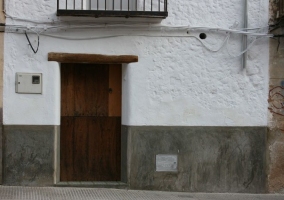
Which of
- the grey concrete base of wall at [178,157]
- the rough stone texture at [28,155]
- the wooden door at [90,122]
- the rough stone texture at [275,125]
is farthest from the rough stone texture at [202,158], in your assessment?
the rough stone texture at [28,155]

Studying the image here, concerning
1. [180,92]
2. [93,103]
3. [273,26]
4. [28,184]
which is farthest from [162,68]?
[28,184]

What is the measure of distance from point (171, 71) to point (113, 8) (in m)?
1.61

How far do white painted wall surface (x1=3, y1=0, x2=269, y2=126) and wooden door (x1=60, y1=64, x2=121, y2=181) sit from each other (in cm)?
32

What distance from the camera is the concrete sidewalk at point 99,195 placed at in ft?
29.1

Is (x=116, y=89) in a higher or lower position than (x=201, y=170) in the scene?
higher

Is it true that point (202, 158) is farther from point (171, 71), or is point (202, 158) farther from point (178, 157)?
point (171, 71)

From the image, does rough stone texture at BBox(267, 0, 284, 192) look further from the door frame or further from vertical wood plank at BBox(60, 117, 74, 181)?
vertical wood plank at BBox(60, 117, 74, 181)

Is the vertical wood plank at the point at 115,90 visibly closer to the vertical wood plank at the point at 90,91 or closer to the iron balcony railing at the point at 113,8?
the vertical wood plank at the point at 90,91

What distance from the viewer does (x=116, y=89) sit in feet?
32.7

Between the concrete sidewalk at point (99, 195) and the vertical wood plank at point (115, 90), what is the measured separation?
1528 mm

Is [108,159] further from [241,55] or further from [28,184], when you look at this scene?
[241,55]

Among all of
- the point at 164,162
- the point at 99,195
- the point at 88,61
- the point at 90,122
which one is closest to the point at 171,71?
the point at 88,61

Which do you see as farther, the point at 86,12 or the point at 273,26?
the point at 273,26

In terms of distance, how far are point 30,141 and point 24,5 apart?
8.12 feet
